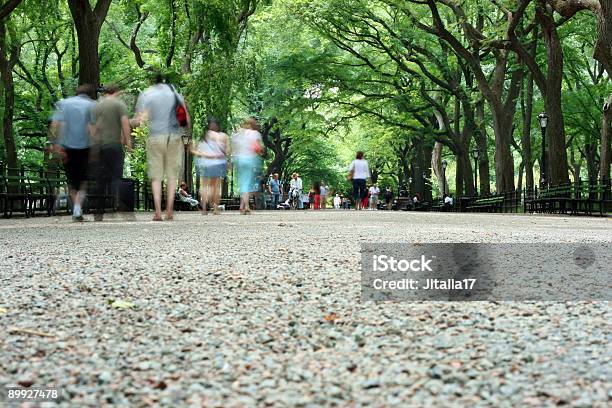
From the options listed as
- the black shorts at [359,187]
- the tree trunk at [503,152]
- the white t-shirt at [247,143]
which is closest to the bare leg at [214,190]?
the white t-shirt at [247,143]

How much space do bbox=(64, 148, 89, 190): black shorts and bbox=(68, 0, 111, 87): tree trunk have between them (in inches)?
216

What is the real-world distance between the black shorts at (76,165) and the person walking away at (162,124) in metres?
0.95

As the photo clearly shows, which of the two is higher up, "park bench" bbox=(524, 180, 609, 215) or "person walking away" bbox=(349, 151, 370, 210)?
"person walking away" bbox=(349, 151, 370, 210)

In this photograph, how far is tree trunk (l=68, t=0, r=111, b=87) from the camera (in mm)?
16562

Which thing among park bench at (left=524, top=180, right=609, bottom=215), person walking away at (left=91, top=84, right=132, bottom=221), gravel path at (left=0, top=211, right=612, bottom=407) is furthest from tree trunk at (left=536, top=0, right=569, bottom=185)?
gravel path at (left=0, top=211, right=612, bottom=407)

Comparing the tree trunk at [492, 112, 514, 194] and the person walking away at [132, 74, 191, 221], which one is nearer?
the person walking away at [132, 74, 191, 221]

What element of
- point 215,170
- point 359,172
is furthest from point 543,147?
point 215,170

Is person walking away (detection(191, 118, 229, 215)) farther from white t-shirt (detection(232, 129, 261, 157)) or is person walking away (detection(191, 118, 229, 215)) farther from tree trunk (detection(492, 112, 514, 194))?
tree trunk (detection(492, 112, 514, 194))

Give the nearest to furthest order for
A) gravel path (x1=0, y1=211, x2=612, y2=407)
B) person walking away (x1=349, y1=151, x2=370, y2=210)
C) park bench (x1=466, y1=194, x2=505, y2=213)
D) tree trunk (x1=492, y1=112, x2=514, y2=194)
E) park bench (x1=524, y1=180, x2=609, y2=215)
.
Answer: gravel path (x1=0, y1=211, x2=612, y2=407) → park bench (x1=524, y1=180, x2=609, y2=215) → person walking away (x1=349, y1=151, x2=370, y2=210) → tree trunk (x1=492, y1=112, x2=514, y2=194) → park bench (x1=466, y1=194, x2=505, y2=213)

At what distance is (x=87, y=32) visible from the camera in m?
16.7

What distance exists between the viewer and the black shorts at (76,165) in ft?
37.6

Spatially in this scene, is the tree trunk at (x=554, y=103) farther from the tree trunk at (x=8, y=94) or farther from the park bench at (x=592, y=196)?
the tree trunk at (x=8, y=94)

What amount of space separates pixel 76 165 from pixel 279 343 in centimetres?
905

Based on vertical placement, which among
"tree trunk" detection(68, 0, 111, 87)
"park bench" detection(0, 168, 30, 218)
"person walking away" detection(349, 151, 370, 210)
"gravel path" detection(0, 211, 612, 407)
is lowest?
"gravel path" detection(0, 211, 612, 407)
